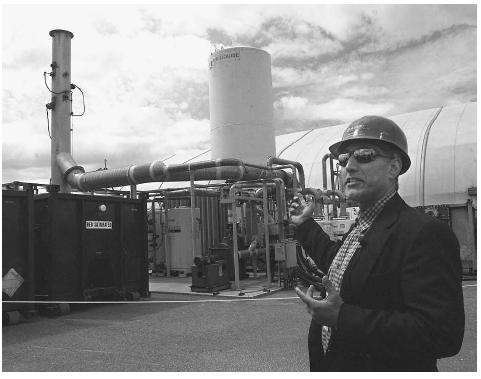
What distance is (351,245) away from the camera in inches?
81.0

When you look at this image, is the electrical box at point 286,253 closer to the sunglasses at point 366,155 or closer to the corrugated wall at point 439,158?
the corrugated wall at point 439,158

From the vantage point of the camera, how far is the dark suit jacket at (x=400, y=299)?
1.64m

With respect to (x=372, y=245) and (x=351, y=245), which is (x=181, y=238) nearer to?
(x=351, y=245)

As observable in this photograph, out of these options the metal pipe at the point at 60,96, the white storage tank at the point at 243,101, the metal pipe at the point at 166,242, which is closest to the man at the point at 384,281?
the metal pipe at the point at 166,242

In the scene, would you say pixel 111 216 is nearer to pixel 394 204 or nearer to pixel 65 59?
pixel 65 59

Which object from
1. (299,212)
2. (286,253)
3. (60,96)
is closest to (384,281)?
(299,212)

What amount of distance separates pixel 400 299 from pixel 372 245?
23 cm

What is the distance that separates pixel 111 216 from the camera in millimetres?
9422

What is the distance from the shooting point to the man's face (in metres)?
2.01

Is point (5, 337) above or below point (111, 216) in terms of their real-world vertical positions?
below

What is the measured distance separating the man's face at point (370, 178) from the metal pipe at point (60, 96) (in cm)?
1286

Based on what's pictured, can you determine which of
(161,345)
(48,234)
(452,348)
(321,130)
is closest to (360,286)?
(452,348)

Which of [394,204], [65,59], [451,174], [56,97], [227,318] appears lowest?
[227,318]

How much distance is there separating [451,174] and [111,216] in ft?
37.4
